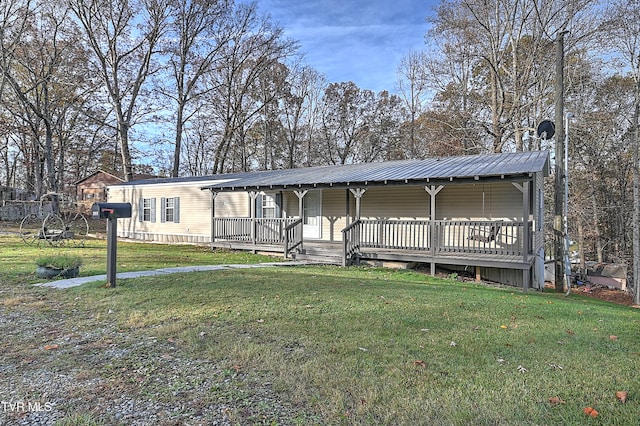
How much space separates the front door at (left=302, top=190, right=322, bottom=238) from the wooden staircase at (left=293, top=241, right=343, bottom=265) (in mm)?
1372

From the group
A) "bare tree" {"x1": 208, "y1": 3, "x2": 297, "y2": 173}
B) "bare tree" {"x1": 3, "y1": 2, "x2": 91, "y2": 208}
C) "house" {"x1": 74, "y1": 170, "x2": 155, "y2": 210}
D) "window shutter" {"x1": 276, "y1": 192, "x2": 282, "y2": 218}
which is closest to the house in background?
"house" {"x1": 74, "y1": 170, "x2": 155, "y2": 210}

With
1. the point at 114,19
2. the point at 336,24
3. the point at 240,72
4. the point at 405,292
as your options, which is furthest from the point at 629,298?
the point at 114,19

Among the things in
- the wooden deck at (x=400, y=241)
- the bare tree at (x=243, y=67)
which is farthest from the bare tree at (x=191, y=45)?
the wooden deck at (x=400, y=241)

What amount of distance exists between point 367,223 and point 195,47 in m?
22.8

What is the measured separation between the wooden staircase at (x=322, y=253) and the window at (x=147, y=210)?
1018cm

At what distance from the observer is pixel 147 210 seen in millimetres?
20109

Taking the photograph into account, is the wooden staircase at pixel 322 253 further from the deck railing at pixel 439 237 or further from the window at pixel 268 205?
the window at pixel 268 205

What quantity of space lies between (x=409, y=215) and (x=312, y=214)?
3894 mm

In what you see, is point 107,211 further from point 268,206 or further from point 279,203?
point 268,206

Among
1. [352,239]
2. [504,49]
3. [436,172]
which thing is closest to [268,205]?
[352,239]

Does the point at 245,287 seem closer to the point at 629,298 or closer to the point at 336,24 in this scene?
the point at 629,298

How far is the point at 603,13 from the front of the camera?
17094 millimetres

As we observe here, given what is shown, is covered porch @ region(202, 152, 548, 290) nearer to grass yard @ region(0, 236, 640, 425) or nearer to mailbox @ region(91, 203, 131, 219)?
grass yard @ region(0, 236, 640, 425)

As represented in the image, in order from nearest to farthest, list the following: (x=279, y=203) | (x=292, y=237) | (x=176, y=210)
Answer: (x=292, y=237)
(x=279, y=203)
(x=176, y=210)
